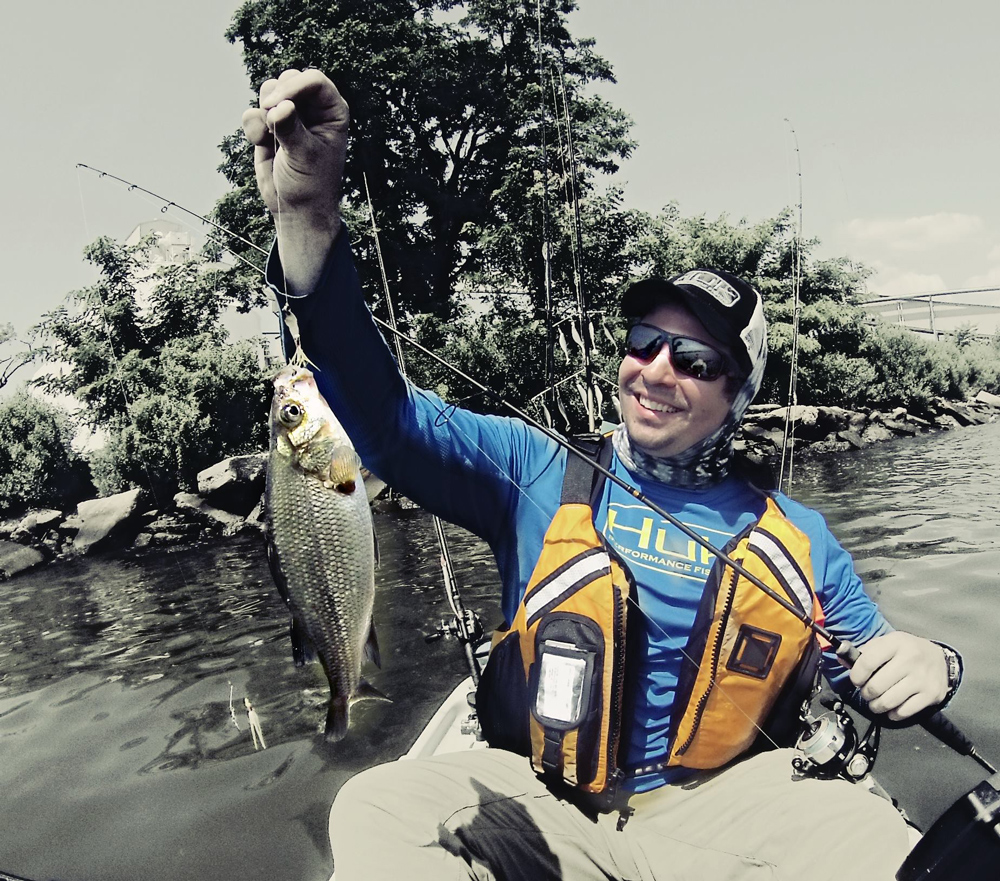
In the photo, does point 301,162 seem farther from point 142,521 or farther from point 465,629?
point 142,521

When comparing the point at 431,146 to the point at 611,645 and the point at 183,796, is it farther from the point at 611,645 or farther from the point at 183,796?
the point at 611,645

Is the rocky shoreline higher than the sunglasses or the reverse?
the reverse

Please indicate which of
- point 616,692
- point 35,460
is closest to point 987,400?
point 35,460

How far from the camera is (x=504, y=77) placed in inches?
1043

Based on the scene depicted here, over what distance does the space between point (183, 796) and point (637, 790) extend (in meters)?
3.91

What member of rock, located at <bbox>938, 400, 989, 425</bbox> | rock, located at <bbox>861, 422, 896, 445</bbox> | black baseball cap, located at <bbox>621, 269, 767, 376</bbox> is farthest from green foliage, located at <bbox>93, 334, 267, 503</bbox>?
rock, located at <bbox>938, 400, 989, 425</bbox>

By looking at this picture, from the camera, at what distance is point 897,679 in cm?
214

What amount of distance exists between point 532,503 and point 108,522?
18831 millimetres

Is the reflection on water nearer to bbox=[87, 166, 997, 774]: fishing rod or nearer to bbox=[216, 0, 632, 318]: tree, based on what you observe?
bbox=[87, 166, 997, 774]: fishing rod

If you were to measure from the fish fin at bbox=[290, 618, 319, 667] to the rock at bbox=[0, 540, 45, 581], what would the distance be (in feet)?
59.0

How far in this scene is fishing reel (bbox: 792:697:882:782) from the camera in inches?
88.9

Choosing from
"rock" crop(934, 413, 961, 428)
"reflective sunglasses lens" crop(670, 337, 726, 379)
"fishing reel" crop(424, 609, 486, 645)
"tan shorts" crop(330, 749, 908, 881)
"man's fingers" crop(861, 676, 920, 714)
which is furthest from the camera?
"rock" crop(934, 413, 961, 428)

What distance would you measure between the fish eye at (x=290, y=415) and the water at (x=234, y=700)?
3.32 metres

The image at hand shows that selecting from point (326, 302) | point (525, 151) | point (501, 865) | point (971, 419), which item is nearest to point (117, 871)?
point (501, 865)
